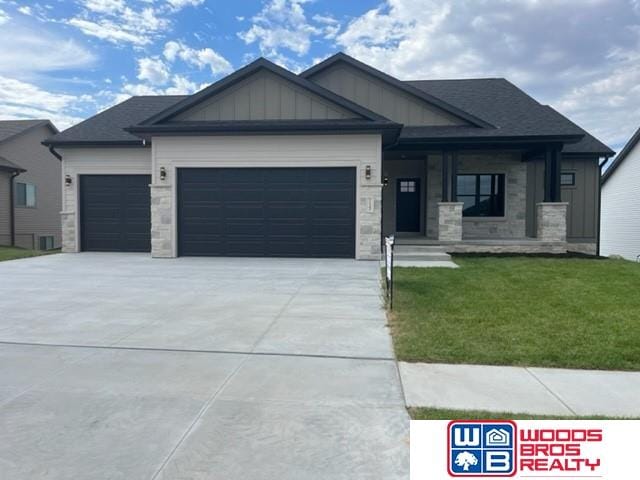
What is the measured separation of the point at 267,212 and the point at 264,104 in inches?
125

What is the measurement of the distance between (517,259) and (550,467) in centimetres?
1058

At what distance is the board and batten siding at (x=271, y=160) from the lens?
42.7 ft

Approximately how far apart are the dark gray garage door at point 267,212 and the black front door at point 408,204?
454 centimetres

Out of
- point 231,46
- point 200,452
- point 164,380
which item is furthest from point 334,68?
point 200,452

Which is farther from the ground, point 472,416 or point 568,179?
point 568,179

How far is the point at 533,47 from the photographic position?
16.5 metres

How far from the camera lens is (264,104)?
43.8 ft

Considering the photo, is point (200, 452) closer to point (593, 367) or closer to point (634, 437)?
point (634, 437)

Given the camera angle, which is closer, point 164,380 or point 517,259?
point 164,380

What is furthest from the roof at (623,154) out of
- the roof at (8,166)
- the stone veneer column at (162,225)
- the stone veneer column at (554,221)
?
the roof at (8,166)

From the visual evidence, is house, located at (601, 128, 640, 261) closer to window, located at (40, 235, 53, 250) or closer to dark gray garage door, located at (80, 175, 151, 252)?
dark gray garage door, located at (80, 175, 151, 252)

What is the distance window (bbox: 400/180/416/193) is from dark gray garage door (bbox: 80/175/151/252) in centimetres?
911

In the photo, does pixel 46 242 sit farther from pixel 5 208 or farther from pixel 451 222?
pixel 451 222

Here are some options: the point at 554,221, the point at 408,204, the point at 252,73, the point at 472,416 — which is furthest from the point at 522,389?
the point at 408,204
